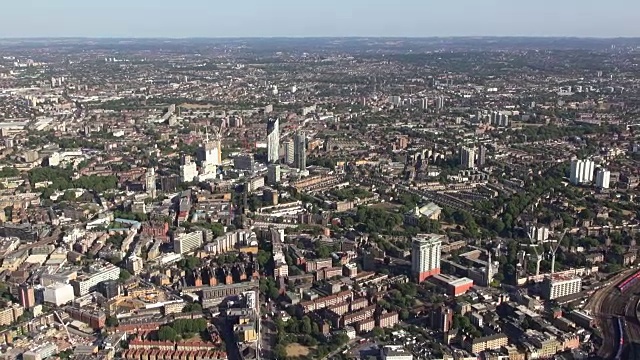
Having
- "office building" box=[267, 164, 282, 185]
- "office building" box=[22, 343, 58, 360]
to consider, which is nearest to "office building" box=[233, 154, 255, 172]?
"office building" box=[267, 164, 282, 185]

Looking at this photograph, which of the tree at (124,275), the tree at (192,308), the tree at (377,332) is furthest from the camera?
the tree at (124,275)

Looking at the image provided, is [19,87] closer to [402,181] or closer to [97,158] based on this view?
[97,158]

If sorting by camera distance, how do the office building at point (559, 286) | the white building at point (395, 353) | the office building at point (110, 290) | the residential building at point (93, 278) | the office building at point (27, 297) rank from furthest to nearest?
the residential building at point (93, 278)
the office building at point (110, 290)
the office building at point (559, 286)
the office building at point (27, 297)
the white building at point (395, 353)

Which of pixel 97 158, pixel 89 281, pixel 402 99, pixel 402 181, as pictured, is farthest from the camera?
pixel 402 99

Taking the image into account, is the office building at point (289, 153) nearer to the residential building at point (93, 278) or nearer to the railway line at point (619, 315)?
the residential building at point (93, 278)

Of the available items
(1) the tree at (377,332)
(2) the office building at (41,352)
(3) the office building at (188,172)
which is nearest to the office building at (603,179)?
(1) the tree at (377,332)

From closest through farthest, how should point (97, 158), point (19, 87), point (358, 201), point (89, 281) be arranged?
point (89, 281) < point (358, 201) < point (97, 158) < point (19, 87)

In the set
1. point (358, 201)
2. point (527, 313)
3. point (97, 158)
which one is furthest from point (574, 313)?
point (97, 158)
